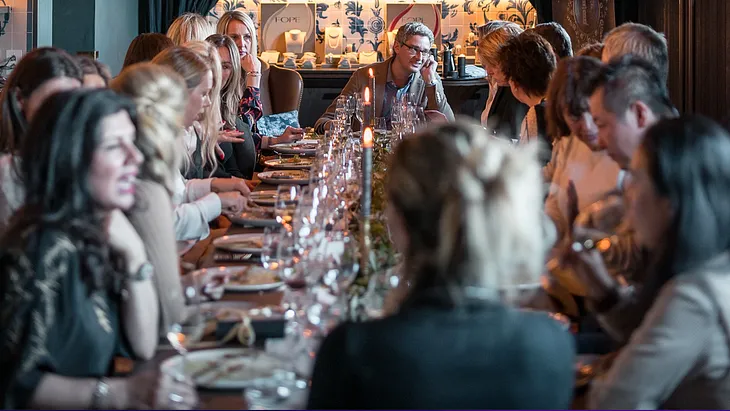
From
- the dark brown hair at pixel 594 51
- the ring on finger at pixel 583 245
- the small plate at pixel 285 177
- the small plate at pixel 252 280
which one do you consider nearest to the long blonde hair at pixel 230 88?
the small plate at pixel 285 177

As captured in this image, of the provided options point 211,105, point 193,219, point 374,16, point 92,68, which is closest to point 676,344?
point 193,219

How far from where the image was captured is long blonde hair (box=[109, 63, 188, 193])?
2.14 meters

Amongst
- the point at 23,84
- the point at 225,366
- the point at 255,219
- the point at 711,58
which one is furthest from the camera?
the point at 711,58

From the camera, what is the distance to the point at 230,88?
575cm

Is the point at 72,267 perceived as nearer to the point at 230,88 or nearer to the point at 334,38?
the point at 230,88

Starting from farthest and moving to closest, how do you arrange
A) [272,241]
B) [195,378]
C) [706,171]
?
[272,241]
[195,378]
[706,171]

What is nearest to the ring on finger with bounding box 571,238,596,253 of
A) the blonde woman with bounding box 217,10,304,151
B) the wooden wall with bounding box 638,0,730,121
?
the blonde woman with bounding box 217,10,304,151

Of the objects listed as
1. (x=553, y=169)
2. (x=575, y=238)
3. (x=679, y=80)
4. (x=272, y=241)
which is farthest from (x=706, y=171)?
(x=679, y=80)

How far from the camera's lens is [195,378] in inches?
70.7

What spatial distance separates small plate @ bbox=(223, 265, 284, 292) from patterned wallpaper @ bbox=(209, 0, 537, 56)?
7.09 metres

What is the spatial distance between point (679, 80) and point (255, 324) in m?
6.84

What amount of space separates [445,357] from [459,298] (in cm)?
8

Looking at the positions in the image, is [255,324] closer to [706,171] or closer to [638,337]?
[638,337]

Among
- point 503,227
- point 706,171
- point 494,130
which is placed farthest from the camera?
point 494,130
